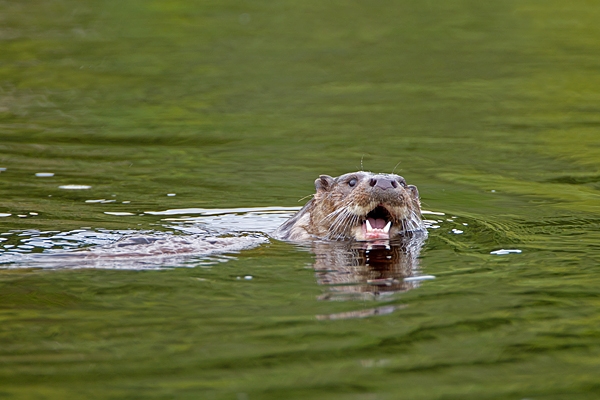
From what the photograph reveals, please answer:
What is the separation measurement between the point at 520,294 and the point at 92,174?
240 inches

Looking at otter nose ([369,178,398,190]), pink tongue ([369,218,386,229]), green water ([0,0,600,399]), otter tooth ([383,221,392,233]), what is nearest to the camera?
green water ([0,0,600,399])

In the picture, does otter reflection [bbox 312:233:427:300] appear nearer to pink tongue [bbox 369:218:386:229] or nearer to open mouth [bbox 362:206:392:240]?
open mouth [bbox 362:206:392:240]

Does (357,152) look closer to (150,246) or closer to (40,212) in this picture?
(40,212)

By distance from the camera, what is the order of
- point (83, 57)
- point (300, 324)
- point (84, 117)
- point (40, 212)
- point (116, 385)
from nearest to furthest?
point (116, 385) → point (300, 324) → point (40, 212) → point (84, 117) → point (83, 57)

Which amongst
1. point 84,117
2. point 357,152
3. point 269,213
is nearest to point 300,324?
point 269,213

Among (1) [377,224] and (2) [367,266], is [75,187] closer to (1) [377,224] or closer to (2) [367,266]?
(1) [377,224]

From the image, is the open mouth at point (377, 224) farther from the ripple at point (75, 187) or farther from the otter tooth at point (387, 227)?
the ripple at point (75, 187)

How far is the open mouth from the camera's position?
307 inches

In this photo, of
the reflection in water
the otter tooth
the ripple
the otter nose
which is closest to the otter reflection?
the reflection in water

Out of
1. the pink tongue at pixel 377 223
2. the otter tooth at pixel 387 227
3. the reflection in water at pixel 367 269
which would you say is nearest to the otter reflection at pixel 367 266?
the reflection in water at pixel 367 269

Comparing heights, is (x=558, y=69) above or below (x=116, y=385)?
above

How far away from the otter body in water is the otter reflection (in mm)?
131

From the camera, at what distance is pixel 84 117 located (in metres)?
13.9

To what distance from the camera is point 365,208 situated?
764 cm
